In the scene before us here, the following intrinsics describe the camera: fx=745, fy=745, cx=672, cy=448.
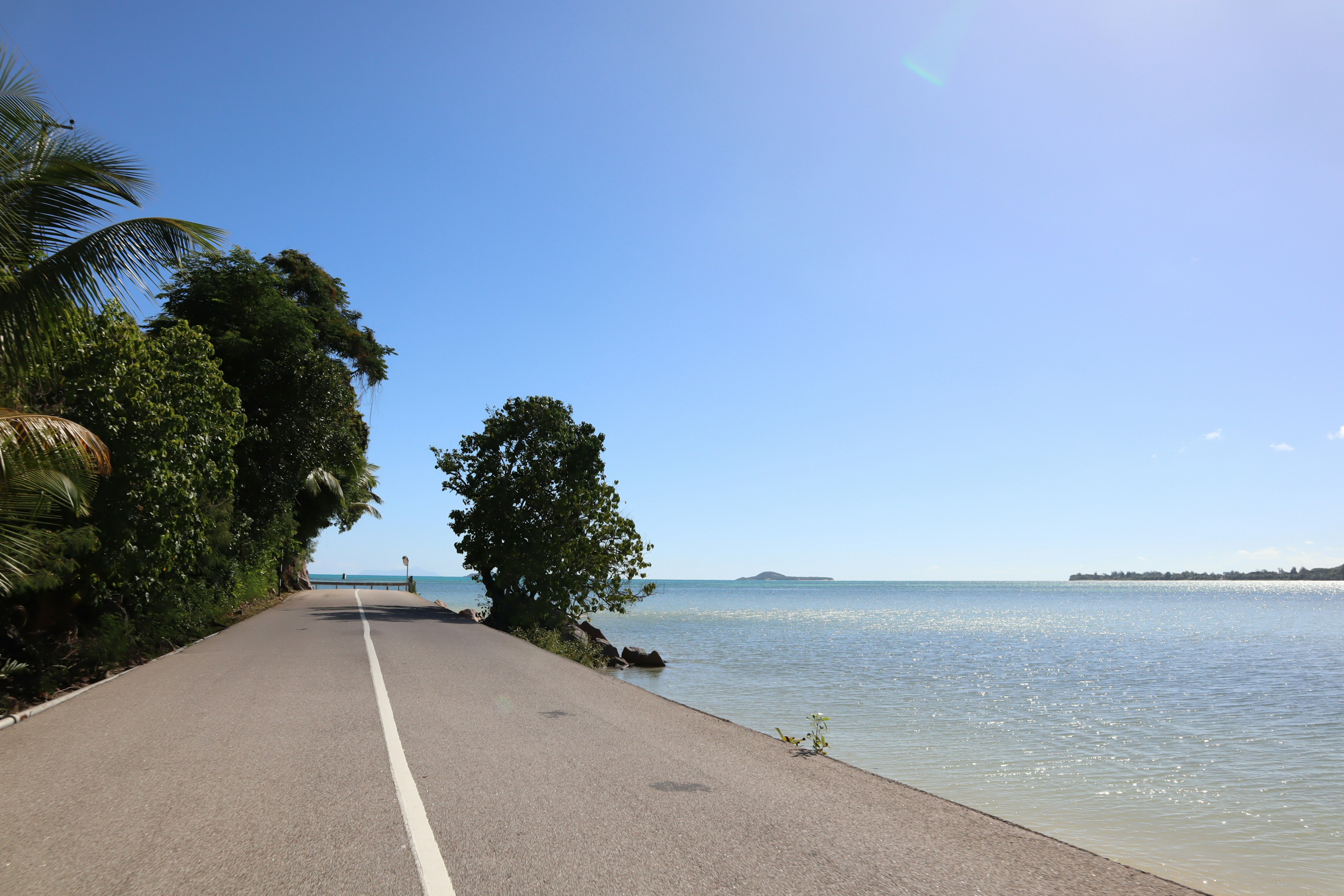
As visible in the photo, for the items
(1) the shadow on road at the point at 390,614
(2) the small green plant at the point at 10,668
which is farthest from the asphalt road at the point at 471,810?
(1) the shadow on road at the point at 390,614

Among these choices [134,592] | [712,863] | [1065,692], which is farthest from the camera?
[1065,692]

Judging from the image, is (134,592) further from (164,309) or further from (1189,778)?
(1189,778)

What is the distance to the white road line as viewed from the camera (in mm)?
4016

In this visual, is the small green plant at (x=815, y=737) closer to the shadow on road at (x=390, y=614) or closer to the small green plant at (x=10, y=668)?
the small green plant at (x=10, y=668)

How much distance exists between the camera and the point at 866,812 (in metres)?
5.62

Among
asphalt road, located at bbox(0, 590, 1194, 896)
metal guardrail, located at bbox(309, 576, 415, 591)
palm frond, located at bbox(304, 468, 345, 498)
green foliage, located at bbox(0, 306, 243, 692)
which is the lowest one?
metal guardrail, located at bbox(309, 576, 415, 591)

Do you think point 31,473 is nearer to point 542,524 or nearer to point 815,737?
point 815,737

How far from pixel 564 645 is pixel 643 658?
383 centimetres

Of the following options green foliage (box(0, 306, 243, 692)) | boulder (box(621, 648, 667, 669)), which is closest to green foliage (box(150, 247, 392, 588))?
green foliage (box(0, 306, 243, 692))

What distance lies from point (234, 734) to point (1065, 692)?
19413 mm

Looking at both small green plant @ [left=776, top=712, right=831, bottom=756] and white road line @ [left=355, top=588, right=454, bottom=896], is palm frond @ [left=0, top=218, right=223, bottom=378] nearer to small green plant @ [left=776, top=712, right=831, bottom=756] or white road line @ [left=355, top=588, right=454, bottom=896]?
white road line @ [left=355, top=588, right=454, bottom=896]

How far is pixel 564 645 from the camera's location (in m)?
22.1

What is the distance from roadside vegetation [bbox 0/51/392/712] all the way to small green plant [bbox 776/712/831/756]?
8.90 metres

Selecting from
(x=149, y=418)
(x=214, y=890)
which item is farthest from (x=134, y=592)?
(x=214, y=890)
